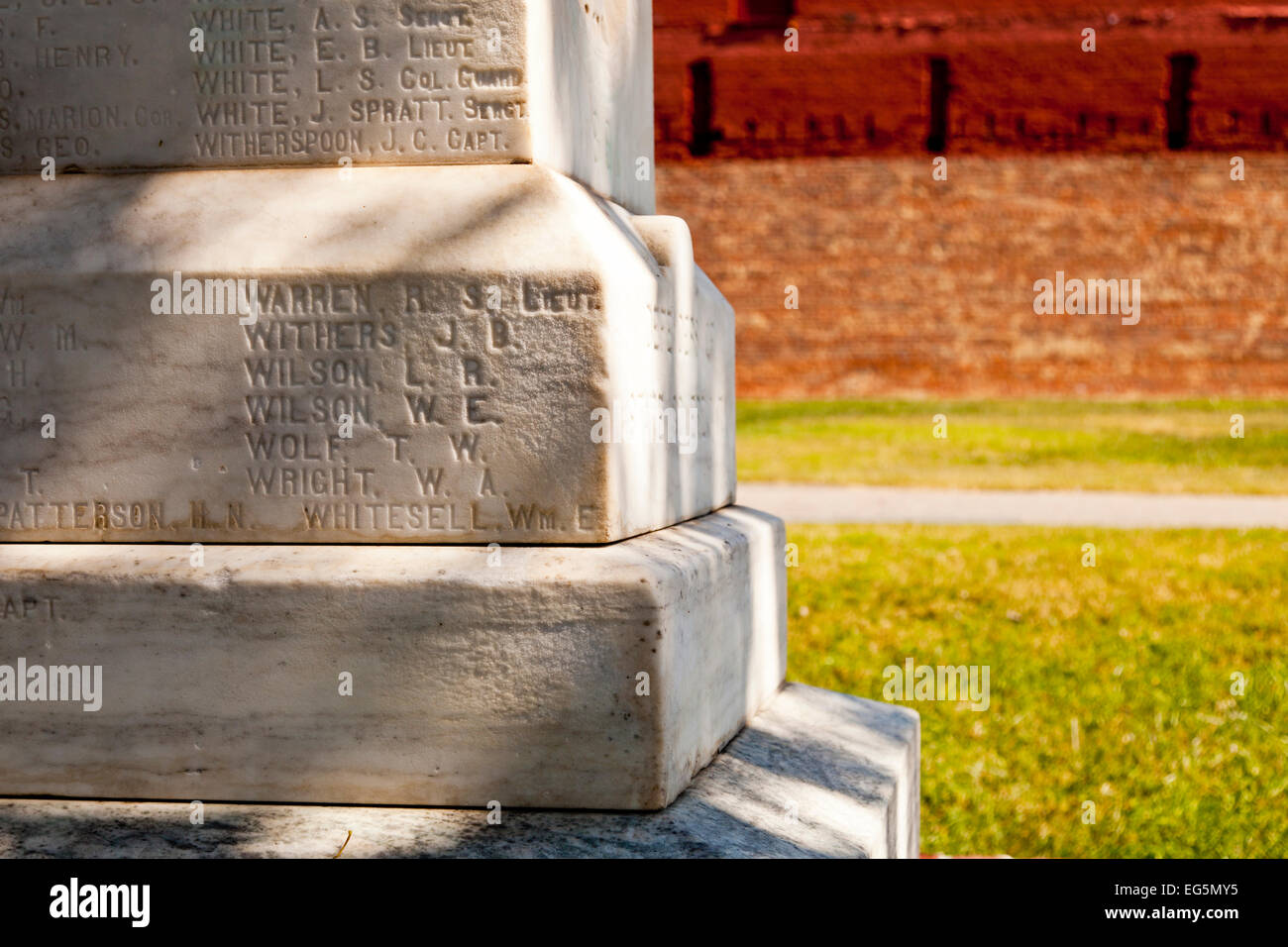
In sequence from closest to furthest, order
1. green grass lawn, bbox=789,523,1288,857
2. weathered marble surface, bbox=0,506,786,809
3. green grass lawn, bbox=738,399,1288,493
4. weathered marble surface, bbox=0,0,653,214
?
1. weathered marble surface, bbox=0,506,786,809
2. weathered marble surface, bbox=0,0,653,214
3. green grass lawn, bbox=789,523,1288,857
4. green grass lawn, bbox=738,399,1288,493

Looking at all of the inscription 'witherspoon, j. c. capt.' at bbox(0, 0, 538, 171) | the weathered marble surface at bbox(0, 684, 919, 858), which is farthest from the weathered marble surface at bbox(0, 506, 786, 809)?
the inscription 'witherspoon, j. c. capt.' at bbox(0, 0, 538, 171)

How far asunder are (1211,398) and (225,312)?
52.6ft

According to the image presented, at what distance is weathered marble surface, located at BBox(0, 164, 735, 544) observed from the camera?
2352 mm

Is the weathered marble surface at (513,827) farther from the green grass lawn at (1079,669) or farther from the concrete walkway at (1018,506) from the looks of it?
the concrete walkway at (1018,506)

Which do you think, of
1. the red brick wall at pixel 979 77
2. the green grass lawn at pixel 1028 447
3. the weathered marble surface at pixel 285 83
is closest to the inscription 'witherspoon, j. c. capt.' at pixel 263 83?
the weathered marble surface at pixel 285 83

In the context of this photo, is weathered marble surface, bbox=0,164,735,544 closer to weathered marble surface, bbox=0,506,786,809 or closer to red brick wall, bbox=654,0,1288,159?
weathered marble surface, bbox=0,506,786,809

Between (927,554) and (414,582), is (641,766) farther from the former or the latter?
(927,554)

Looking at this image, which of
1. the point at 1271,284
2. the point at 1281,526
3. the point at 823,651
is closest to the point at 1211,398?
the point at 1271,284

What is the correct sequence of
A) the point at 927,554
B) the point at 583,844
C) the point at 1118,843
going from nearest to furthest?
the point at 583,844 → the point at 1118,843 → the point at 927,554

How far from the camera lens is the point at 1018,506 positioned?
7812 millimetres

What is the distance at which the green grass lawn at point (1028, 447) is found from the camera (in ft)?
30.3

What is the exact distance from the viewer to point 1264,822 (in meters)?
4.39

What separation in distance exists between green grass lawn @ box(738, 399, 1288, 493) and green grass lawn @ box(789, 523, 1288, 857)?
2.85 m

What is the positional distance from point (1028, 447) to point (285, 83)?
366 inches
